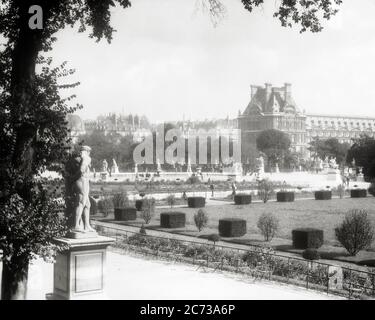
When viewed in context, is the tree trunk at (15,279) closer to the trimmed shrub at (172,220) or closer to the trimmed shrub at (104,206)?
the trimmed shrub at (172,220)

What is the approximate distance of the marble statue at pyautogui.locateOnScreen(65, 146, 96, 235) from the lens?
11.2 metres

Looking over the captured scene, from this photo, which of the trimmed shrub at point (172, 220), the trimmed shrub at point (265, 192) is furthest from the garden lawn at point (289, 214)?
the trimmed shrub at point (172, 220)

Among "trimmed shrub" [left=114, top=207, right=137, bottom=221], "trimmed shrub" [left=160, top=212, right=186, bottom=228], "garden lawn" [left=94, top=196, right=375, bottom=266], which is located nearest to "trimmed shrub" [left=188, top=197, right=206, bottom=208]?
"garden lawn" [left=94, top=196, right=375, bottom=266]

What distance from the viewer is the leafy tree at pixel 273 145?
102 metres

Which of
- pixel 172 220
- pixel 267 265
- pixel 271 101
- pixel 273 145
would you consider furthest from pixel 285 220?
pixel 271 101

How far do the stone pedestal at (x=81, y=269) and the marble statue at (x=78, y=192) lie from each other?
325mm

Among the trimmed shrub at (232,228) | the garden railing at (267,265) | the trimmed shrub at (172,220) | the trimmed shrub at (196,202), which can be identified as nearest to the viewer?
the garden railing at (267,265)

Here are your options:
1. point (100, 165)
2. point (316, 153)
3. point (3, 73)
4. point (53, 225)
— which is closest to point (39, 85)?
point (3, 73)

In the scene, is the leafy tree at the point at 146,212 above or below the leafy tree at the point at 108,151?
below

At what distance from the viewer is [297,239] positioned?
2064 cm

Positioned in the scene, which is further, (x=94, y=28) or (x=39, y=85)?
(x=94, y=28)

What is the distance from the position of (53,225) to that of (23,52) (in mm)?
3238
